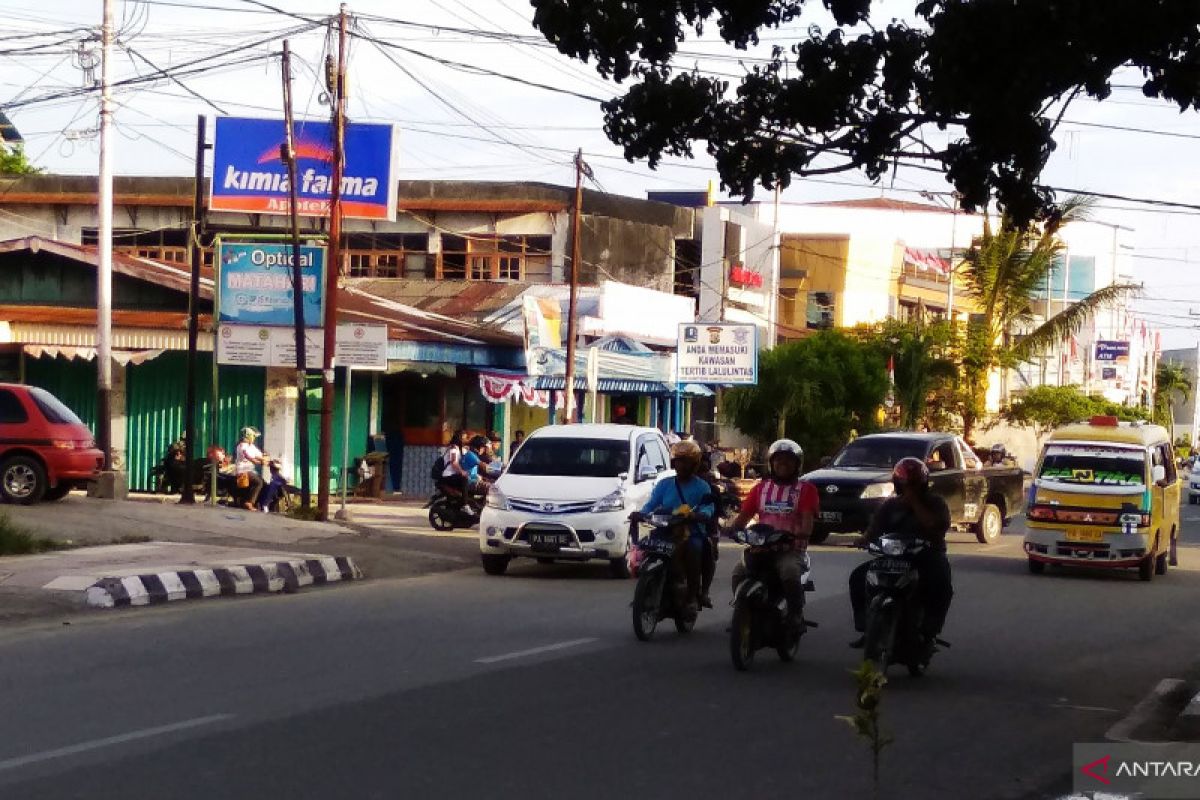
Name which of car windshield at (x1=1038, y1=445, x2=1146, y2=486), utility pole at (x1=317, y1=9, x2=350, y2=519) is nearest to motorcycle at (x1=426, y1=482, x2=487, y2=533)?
utility pole at (x1=317, y1=9, x2=350, y2=519)

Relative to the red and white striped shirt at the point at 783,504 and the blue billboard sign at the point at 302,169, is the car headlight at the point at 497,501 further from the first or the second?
the blue billboard sign at the point at 302,169

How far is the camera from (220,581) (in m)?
17.5

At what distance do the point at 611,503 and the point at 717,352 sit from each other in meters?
19.1

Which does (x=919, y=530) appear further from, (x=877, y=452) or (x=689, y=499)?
(x=877, y=452)

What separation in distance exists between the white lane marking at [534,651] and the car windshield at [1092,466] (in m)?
11.2

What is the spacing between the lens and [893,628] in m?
11.8

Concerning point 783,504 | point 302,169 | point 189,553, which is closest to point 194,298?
point 189,553

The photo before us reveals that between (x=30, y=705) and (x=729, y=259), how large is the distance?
148 ft

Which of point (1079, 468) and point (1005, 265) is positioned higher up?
point (1005, 265)

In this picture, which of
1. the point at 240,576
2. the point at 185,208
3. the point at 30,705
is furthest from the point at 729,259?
the point at 30,705

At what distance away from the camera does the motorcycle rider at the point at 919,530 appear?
12.0 meters

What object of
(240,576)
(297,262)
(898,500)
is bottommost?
(240,576)

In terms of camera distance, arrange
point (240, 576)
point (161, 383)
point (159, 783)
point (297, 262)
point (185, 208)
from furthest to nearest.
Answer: point (185, 208), point (161, 383), point (297, 262), point (240, 576), point (159, 783)

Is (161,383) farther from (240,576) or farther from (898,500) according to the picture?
(898,500)
